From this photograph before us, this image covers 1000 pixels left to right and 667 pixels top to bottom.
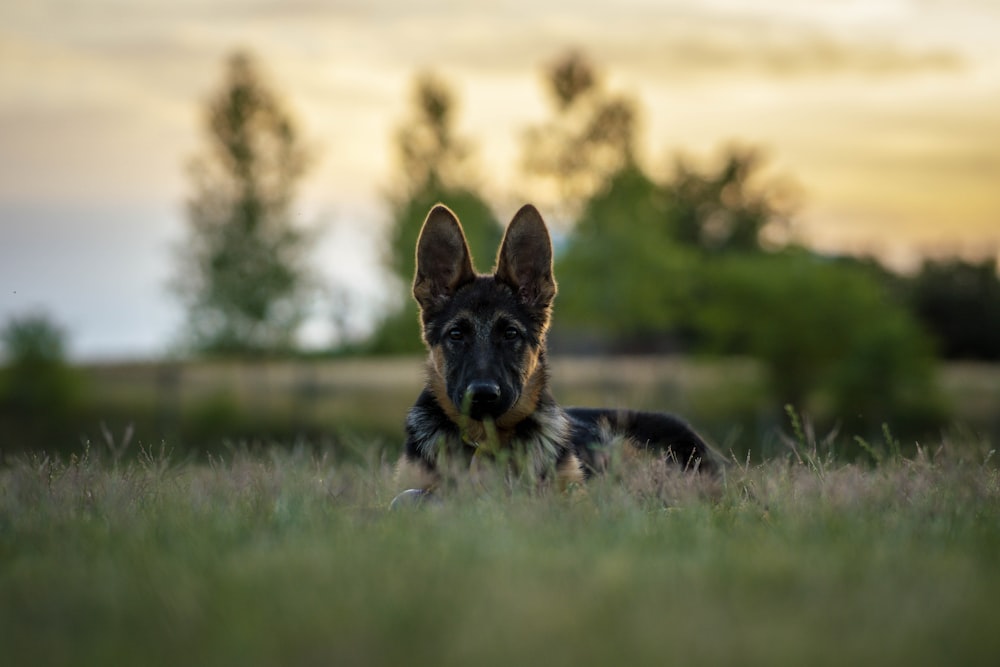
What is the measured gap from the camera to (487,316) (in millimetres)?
8141

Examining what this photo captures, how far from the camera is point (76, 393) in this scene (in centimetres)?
3862

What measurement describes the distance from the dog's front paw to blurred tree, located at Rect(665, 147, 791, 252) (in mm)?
84423

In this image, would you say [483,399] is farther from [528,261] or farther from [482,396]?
[528,261]

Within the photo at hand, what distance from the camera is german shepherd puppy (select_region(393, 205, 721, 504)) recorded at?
744cm

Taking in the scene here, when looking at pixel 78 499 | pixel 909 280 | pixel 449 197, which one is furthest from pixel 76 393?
pixel 909 280

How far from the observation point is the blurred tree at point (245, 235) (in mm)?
47219

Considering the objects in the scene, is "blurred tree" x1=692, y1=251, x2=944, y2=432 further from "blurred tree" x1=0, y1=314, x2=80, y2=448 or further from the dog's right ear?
the dog's right ear

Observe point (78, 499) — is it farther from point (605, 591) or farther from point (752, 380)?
point (752, 380)

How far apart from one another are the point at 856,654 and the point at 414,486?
403cm

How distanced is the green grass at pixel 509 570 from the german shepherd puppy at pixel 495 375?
2.08 feet

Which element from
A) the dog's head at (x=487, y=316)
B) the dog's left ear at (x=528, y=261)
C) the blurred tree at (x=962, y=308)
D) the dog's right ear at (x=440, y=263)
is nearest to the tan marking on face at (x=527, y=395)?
the dog's head at (x=487, y=316)

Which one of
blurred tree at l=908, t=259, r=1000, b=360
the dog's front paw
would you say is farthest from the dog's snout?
blurred tree at l=908, t=259, r=1000, b=360

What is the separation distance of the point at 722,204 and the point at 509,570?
295ft

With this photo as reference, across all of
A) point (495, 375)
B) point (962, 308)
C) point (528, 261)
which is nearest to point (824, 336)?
point (962, 308)
